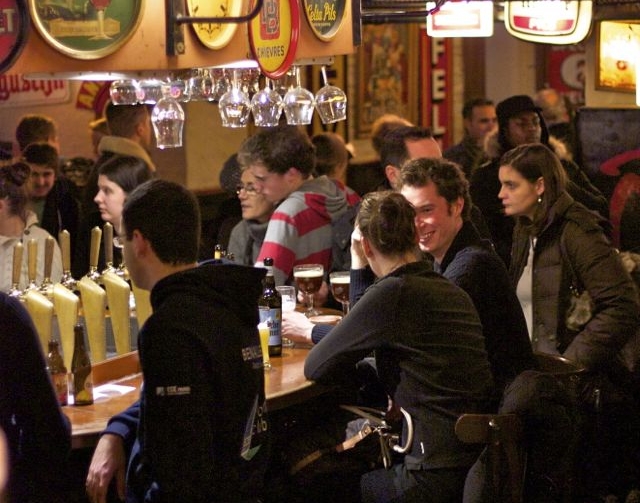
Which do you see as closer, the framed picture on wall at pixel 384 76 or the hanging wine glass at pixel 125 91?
the hanging wine glass at pixel 125 91

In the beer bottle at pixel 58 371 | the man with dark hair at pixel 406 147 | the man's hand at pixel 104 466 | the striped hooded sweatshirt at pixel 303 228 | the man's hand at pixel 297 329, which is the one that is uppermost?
the man with dark hair at pixel 406 147

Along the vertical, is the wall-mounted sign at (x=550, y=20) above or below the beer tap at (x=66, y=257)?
above

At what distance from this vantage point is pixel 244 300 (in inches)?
133

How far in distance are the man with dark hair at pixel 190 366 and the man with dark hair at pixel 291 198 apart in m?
2.19

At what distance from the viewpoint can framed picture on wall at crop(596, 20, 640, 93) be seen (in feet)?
27.9

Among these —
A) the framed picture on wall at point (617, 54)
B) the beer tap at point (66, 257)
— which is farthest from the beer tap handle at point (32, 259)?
the framed picture on wall at point (617, 54)

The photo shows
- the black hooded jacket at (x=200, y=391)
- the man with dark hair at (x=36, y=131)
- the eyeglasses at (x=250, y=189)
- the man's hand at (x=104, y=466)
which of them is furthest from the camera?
the man with dark hair at (x=36, y=131)

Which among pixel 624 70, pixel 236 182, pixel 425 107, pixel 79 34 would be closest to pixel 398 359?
pixel 79 34

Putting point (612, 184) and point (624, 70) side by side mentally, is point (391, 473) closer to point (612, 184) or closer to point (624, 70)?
point (612, 184)

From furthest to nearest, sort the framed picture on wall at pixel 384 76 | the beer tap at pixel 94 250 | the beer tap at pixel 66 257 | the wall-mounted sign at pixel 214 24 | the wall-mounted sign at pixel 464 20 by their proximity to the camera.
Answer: the framed picture on wall at pixel 384 76
the wall-mounted sign at pixel 464 20
the beer tap at pixel 94 250
the beer tap at pixel 66 257
the wall-mounted sign at pixel 214 24

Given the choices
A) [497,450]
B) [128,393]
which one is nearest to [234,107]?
[128,393]

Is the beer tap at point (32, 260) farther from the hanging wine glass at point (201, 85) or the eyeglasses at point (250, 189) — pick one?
the eyeglasses at point (250, 189)

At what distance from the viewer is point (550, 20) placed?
864 centimetres

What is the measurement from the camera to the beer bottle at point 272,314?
15.2 ft
